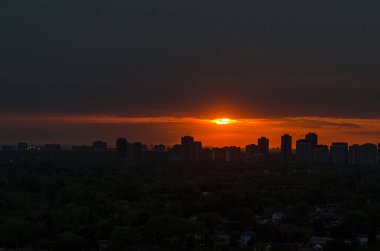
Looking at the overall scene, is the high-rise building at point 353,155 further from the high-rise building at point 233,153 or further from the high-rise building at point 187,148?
the high-rise building at point 187,148

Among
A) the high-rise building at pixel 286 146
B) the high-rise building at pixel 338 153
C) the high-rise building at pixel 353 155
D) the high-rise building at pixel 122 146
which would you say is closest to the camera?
the high-rise building at pixel 353 155

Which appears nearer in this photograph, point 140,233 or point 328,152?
point 140,233

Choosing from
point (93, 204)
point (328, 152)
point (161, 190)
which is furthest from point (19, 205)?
point (328, 152)

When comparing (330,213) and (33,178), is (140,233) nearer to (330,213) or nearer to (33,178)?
(330,213)

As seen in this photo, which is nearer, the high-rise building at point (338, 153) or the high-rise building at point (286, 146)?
the high-rise building at point (338, 153)

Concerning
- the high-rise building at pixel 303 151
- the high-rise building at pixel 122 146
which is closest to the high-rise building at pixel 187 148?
the high-rise building at pixel 122 146

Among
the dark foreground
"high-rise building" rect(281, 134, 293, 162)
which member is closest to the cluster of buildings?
A: "high-rise building" rect(281, 134, 293, 162)

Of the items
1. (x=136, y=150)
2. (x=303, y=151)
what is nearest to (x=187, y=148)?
(x=136, y=150)

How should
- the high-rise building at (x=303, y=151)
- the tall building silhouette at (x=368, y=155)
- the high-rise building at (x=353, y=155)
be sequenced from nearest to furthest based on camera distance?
1. the tall building silhouette at (x=368, y=155)
2. the high-rise building at (x=353, y=155)
3. the high-rise building at (x=303, y=151)
